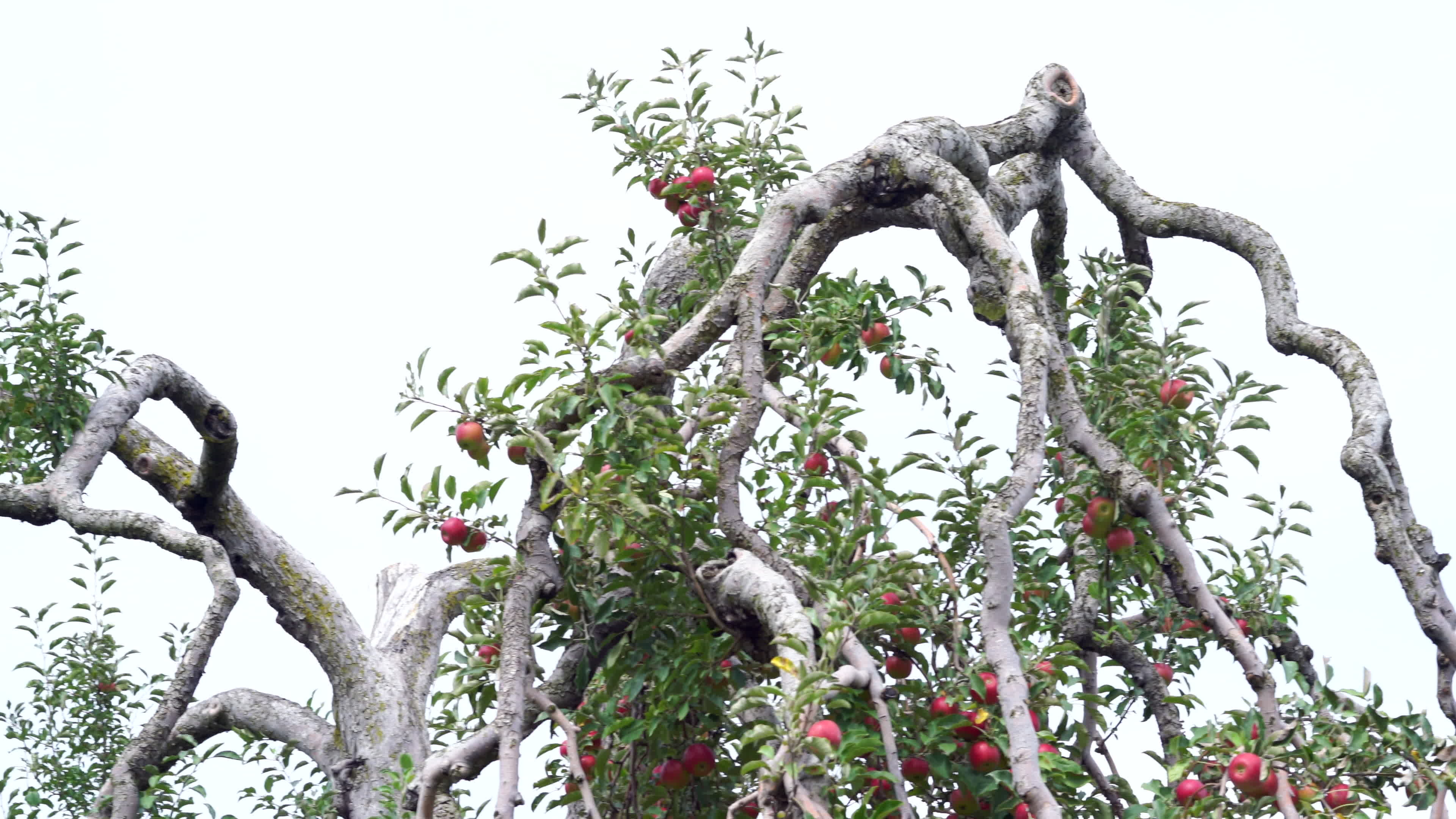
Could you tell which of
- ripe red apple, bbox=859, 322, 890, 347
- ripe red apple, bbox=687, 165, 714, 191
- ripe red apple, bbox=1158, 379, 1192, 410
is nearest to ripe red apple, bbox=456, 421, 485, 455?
ripe red apple, bbox=859, 322, 890, 347

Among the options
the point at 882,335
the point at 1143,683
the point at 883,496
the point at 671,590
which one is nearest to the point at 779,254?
the point at 882,335

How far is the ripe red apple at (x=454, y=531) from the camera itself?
4016 mm

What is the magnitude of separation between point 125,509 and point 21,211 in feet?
4.78

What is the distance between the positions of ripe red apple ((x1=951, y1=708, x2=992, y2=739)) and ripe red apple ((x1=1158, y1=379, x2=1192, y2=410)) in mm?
1596

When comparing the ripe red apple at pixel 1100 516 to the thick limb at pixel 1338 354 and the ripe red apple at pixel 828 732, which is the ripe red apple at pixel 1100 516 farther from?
the ripe red apple at pixel 828 732

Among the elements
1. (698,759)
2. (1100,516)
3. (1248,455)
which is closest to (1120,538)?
(1100,516)

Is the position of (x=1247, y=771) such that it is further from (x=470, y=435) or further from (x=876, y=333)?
(x=470, y=435)

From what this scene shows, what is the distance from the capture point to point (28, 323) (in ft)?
20.3

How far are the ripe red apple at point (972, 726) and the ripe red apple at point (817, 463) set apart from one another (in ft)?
3.27

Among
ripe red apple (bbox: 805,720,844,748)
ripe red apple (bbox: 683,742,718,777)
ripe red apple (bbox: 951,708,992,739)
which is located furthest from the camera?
ripe red apple (bbox: 683,742,718,777)

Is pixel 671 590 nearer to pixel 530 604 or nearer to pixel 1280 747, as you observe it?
pixel 530 604

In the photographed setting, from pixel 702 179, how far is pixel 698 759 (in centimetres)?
220

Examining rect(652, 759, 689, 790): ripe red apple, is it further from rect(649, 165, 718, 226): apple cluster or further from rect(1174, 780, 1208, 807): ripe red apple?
rect(649, 165, 718, 226): apple cluster

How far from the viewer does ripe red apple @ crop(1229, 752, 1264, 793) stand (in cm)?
362
